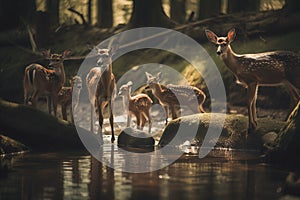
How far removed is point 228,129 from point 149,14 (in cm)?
820

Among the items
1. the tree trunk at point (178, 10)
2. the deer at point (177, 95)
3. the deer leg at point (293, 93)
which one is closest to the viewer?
the deer leg at point (293, 93)

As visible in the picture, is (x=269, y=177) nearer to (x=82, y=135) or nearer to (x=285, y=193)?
(x=285, y=193)

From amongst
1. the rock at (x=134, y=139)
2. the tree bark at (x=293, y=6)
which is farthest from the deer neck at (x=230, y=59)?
the tree bark at (x=293, y=6)

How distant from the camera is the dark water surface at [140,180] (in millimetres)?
7805

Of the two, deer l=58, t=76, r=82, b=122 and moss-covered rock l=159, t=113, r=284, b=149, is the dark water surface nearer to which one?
moss-covered rock l=159, t=113, r=284, b=149

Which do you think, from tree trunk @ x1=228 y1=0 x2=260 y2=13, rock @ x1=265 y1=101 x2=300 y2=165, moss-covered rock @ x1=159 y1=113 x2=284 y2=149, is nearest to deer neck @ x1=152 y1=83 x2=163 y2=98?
moss-covered rock @ x1=159 y1=113 x2=284 y2=149

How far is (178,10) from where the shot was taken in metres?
26.0

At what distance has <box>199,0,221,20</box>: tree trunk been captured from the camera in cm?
2148

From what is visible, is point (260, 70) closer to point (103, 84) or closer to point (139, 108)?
point (139, 108)

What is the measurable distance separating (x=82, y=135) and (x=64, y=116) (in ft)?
7.52

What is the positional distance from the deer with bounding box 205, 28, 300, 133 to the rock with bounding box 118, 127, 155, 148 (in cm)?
187

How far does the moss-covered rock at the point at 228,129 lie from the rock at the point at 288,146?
1828 mm

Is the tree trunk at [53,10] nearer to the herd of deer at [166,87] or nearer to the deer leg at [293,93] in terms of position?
the herd of deer at [166,87]

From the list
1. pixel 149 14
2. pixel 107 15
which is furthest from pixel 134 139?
pixel 107 15
